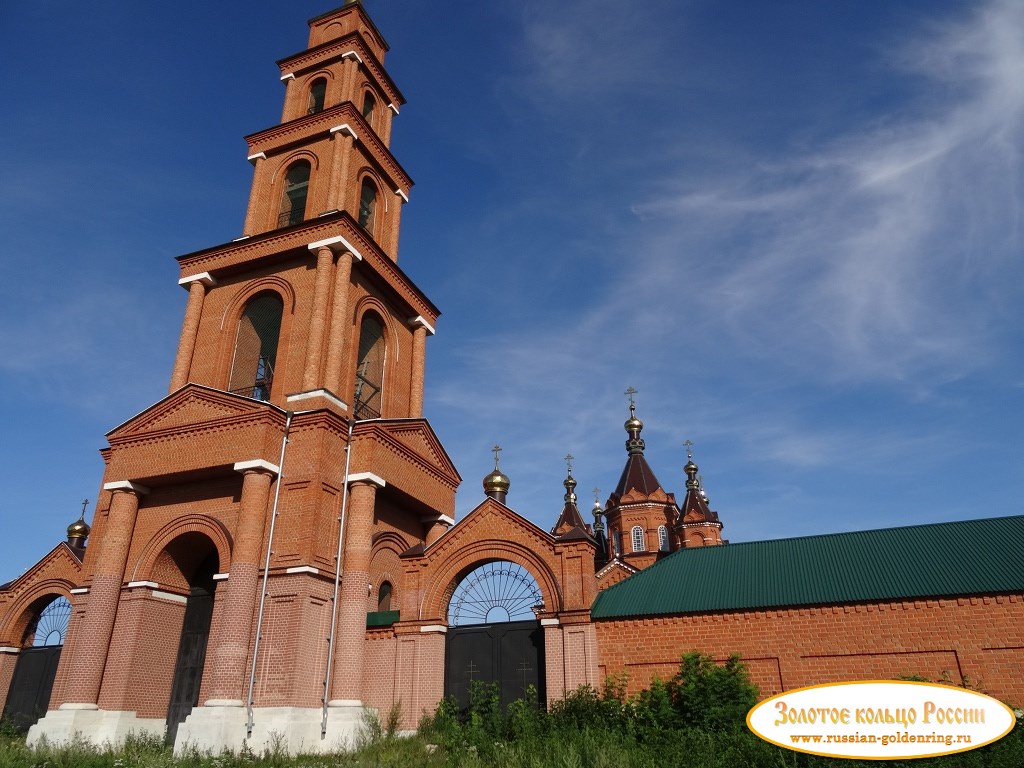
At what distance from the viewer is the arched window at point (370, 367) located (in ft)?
66.8

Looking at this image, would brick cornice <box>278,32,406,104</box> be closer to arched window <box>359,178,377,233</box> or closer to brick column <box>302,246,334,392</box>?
arched window <box>359,178,377,233</box>

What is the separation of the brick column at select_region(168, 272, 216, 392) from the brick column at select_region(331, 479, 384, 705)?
6068mm

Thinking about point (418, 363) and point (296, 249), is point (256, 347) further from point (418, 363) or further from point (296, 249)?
point (418, 363)

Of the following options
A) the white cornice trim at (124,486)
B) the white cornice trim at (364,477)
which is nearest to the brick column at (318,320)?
the white cornice trim at (364,477)

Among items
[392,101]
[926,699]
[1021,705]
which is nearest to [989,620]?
[1021,705]

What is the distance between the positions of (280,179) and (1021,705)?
22.3 metres

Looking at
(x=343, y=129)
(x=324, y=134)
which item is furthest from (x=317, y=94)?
(x=343, y=129)

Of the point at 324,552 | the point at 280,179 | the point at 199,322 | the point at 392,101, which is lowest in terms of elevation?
the point at 324,552

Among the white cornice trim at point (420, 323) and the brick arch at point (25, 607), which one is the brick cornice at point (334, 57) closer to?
the white cornice trim at point (420, 323)

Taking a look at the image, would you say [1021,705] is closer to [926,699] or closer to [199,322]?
[926,699]

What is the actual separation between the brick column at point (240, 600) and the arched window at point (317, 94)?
1389 centimetres

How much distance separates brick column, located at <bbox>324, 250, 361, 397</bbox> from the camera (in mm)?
A: 17656

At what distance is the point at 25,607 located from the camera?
21.4 metres

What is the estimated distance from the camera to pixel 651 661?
47.9 feet
